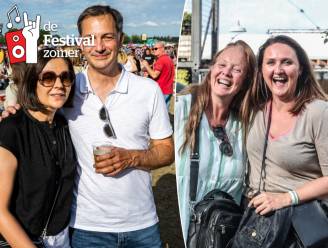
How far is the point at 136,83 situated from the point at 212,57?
16.5 inches

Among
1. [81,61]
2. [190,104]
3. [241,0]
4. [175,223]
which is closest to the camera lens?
[241,0]

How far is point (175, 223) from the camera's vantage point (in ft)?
14.8

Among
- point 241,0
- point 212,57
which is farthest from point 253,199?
point 241,0

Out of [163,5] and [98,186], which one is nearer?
[98,186]

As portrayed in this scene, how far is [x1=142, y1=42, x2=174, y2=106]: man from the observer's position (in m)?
2.87

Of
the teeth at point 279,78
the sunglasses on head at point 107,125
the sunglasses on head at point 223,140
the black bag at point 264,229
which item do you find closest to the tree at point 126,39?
the sunglasses on head at point 107,125

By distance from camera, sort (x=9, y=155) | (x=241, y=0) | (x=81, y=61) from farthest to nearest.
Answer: (x=81, y=61) < (x=241, y=0) < (x=9, y=155)

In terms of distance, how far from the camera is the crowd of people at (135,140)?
2.03 m

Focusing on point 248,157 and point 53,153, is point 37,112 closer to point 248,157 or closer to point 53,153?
point 53,153

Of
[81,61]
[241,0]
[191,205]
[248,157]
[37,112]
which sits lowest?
[191,205]

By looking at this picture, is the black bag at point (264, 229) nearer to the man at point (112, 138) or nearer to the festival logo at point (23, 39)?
the man at point (112, 138)

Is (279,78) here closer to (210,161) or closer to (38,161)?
(210,161)

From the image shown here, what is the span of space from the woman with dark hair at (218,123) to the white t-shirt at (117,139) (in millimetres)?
143

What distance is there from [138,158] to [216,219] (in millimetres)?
510
